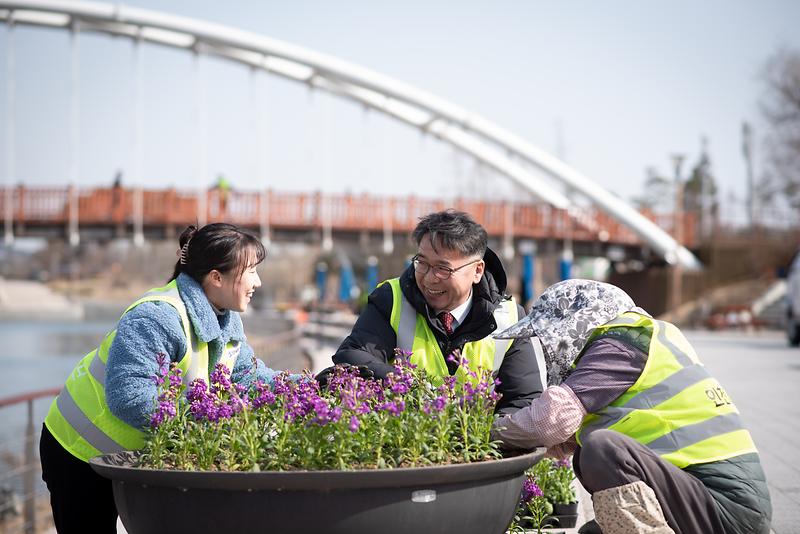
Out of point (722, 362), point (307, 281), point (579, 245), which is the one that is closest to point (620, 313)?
point (722, 362)

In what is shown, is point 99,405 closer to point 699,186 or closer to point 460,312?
point 460,312

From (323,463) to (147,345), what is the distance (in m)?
0.87

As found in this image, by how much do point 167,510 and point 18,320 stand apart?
62.8 meters

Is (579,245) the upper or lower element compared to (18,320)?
upper

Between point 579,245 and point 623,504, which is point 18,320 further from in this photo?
point 623,504

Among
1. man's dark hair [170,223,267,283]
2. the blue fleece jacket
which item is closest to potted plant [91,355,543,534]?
the blue fleece jacket

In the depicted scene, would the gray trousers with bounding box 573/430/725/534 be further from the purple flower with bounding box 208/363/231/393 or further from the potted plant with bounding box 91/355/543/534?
the purple flower with bounding box 208/363/231/393

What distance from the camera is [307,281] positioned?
260 feet

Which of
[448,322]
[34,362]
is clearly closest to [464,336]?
[448,322]

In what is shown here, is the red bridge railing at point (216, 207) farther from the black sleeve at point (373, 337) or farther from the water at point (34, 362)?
the black sleeve at point (373, 337)

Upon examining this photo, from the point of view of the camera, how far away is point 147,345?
3.21m

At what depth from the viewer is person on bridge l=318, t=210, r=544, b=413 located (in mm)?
3541

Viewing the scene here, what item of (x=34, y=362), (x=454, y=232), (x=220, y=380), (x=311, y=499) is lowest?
(x=34, y=362)

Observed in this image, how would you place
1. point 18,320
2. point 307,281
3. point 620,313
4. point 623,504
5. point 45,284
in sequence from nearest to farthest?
point 623,504 < point 620,313 < point 18,320 < point 45,284 < point 307,281
